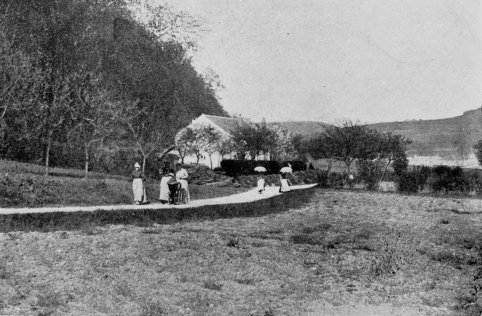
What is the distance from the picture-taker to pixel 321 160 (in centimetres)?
7000

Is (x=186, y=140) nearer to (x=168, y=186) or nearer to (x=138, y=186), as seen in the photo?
(x=168, y=186)

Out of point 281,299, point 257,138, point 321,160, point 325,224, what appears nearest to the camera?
point 281,299

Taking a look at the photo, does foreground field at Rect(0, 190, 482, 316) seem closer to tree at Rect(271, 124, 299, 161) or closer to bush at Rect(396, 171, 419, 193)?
bush at Rect(396, 171, 419, 193)

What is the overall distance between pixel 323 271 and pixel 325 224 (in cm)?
880

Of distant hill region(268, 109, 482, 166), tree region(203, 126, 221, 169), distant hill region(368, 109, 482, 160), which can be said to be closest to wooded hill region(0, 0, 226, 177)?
tree region(203, 126, 221, 169)

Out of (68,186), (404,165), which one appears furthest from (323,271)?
(404,165)

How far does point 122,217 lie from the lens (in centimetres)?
1516

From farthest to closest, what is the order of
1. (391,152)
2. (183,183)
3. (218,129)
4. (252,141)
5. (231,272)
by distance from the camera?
(218,129) < (252,141) < (391,152) < (183,183) < (231,272)

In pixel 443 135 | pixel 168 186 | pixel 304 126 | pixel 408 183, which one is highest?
pixel 304 126

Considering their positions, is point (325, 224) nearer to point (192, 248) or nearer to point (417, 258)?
point (417, 258)

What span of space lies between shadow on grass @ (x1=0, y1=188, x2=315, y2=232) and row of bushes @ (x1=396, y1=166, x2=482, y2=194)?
64.1 feet

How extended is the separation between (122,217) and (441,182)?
29.1 metres

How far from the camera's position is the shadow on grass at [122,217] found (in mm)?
13039

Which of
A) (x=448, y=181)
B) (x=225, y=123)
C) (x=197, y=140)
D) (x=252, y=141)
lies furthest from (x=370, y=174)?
(x=225, y=123)
